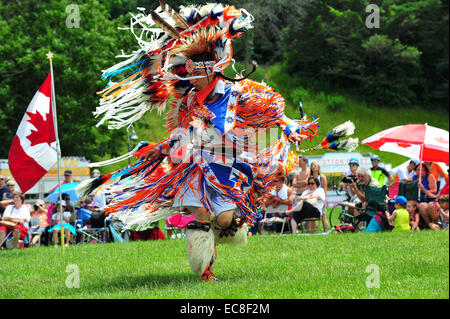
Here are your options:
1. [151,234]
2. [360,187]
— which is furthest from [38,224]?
[360,187]

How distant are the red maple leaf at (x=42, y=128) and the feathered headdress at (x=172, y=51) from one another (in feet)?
12.0

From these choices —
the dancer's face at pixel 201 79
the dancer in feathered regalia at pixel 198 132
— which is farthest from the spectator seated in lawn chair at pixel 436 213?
the dancer's face at pixel 201 79

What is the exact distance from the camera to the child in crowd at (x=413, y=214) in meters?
10.6

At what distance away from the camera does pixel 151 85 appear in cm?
575

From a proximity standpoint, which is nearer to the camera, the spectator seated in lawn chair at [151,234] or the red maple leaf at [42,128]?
the red maple leaf at [42,128]

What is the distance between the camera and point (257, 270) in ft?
19.6

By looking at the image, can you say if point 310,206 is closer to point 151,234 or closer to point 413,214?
point 413,214

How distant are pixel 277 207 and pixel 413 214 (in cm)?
251

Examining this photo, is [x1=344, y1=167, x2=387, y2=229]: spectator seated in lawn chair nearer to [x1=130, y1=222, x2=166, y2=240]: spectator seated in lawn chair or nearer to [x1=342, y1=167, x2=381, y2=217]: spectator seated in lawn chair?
[x1=342, y1=167, x2=381, y2=217]: spectator seated in lawn chair

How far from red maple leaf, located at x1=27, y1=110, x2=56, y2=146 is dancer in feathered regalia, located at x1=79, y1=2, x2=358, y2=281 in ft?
11.9

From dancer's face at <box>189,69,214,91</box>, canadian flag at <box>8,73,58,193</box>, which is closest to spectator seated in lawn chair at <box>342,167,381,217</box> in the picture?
canadian flag at <box>8,73,58,193</box>

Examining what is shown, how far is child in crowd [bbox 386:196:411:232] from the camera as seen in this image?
34.1ft

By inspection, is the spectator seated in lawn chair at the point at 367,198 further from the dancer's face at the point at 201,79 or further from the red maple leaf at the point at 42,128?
the dancer's face at the point at 201,79

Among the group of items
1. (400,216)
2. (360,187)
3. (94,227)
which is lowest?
(94,227)
